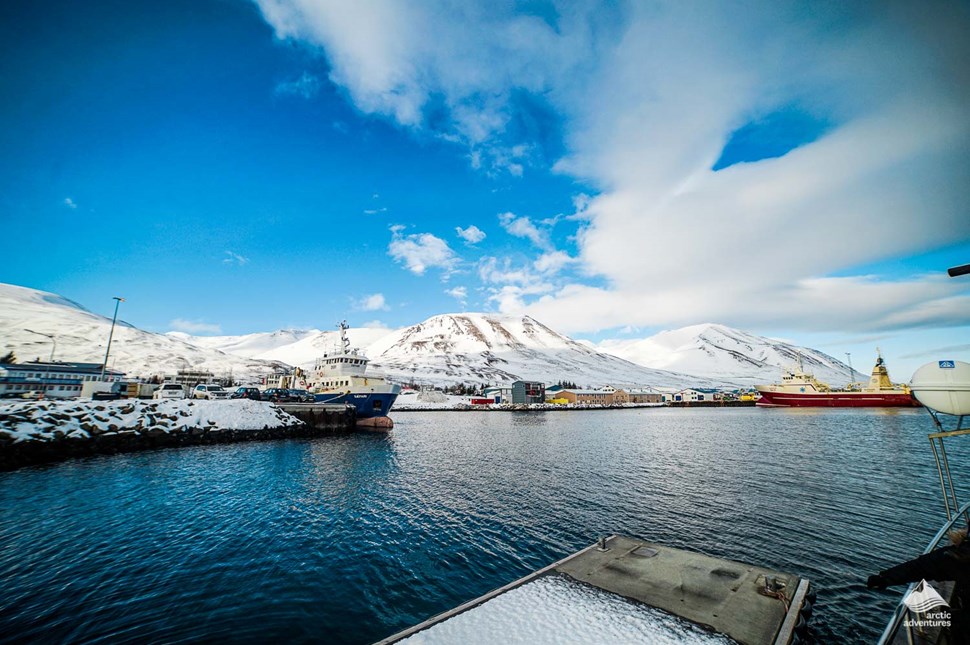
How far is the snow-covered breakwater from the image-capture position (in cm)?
2641

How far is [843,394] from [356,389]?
5663 inches

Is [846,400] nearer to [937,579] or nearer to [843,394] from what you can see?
[843,394]

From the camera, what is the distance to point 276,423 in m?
45.6

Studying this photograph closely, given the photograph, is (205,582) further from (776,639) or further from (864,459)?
(864,459)

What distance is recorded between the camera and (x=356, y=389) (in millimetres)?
59500

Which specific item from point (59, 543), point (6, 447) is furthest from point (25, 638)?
point (6, 447)

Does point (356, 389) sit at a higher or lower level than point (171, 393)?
higher

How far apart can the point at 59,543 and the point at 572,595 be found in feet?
58.1

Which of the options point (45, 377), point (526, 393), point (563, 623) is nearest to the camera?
point (563, 623)

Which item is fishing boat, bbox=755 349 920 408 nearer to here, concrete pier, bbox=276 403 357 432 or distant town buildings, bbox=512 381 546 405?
distant town buildings, bbox=512 381 546 405

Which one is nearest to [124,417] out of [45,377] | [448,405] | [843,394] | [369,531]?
[369,531]

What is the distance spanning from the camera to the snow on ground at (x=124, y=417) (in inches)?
1078

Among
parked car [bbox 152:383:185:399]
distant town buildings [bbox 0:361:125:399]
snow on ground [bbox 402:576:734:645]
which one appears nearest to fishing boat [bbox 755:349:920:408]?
snow on ground [bbox 402:576:734:645]

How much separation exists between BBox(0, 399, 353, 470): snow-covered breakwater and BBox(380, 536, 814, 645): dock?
3396 cm
